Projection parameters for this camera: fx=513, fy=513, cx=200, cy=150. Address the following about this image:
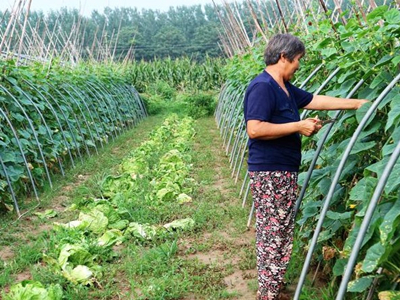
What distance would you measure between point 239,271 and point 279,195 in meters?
1.16

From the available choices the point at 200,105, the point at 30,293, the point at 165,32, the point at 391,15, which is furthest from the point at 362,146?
the point at 165,32

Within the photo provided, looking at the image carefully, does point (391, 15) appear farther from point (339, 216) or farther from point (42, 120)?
point (42, 120)

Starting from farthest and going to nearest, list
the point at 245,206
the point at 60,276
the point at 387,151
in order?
1. the point at 245,206
2. the point at 60,276
3. the point at 387,151

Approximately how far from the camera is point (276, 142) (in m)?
3.19

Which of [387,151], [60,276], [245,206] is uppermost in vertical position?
[387,151]

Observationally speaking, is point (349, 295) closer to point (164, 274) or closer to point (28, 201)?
point (164, 274)

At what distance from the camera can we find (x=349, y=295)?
10.3 feet

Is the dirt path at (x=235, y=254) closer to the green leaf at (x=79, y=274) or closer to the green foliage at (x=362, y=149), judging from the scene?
the green foliage at (x=362, y=149)

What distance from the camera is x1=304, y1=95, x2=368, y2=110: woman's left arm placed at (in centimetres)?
309

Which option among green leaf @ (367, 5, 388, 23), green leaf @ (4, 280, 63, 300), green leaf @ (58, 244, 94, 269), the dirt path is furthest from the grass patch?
green leaf @ (367, 5, 388, 23)

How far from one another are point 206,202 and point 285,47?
3.27 meters

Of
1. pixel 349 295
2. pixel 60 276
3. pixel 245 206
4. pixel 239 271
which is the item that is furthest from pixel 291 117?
pixel 245 206

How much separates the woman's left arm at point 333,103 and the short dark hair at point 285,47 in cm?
36

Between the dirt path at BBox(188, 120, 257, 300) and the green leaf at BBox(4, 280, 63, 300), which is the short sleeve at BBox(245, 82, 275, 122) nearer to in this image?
the dirt path at BBox(188, 120, 257, 300)
